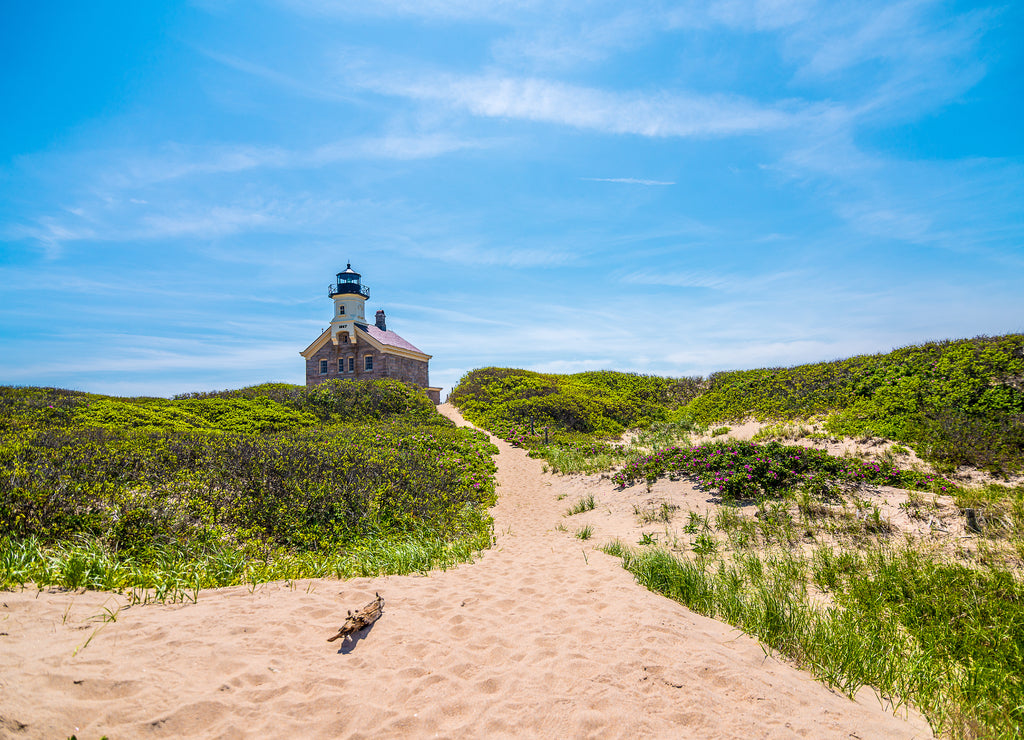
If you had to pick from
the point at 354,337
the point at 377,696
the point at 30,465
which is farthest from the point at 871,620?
the point at 354,337

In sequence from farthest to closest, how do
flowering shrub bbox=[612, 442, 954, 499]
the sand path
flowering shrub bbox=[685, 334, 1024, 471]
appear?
flowering shrub bbox=[685, 334, 1024, 471]
flowering shrub bbox=[612, 442, 954, 499]
the sand path

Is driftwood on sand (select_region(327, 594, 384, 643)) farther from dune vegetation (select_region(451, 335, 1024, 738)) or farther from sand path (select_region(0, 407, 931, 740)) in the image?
dune vegetation (select_region(451, 335, 1024, 738))

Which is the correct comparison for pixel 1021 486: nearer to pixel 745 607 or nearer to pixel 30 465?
pixel 745 607

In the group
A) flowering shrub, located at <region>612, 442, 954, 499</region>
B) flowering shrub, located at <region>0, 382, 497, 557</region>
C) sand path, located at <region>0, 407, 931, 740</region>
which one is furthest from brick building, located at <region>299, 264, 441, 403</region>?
sand path, located at <region>0, 407, 931, 740</region>

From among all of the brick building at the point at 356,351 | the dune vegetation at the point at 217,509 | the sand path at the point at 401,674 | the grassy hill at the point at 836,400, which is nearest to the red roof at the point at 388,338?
the brick building at the point at 356,351

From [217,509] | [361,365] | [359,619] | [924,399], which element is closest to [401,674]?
[359,619]

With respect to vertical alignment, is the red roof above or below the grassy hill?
above

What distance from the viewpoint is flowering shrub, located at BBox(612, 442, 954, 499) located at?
9.66m

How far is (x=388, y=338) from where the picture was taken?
1389 inches

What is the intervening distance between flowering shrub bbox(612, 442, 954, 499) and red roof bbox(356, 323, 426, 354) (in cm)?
2630

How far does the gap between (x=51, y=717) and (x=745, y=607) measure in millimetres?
5552

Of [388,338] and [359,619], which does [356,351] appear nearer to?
[388,338]

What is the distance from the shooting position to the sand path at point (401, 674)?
2.98 meters

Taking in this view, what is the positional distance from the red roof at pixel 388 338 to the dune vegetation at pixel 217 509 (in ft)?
64.2
